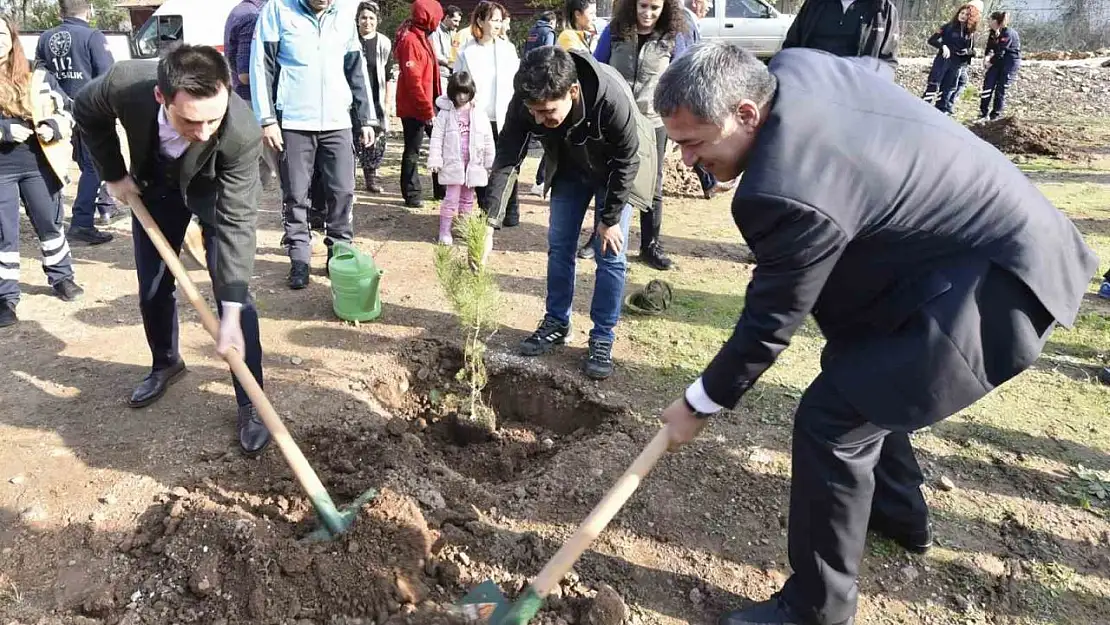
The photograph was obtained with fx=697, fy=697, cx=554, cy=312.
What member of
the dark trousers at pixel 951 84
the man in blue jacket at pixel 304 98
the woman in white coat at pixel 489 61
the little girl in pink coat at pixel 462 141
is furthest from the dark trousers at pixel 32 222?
the dark trousers at pixel 951 84

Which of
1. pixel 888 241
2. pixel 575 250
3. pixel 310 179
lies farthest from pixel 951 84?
pixel 888 241

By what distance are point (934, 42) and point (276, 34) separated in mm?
11219

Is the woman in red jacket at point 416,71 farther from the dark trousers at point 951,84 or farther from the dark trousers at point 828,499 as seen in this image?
the dark trousers at point 951,84

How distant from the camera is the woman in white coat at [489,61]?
6066 mm

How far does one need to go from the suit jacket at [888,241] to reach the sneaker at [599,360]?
1.92 metres

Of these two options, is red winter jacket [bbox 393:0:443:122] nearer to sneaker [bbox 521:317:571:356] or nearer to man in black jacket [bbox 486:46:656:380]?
man in black jacket [bbox 486:46:656:380]

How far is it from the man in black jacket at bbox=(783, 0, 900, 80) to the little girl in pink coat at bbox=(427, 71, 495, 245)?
2.64 meters

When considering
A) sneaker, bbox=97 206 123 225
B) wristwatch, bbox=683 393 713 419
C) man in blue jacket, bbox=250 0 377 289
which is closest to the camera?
wristwatch, bbox=683 393 713 419

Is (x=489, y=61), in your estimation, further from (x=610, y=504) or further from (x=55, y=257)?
(x=610, y=504)

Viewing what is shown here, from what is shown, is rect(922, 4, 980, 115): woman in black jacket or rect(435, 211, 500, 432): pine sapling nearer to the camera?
rect(435, 211, 500, 432): pine sapling

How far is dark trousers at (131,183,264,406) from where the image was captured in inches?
123

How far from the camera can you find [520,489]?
3.07 metres

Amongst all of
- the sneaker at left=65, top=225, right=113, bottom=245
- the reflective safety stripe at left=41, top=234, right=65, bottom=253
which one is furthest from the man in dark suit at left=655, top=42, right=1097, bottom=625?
the sneaker at left=65, top=225, right=113, bottom=245

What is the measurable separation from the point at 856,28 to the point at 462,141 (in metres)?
3.10
